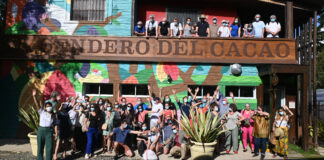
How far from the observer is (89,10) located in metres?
9.74

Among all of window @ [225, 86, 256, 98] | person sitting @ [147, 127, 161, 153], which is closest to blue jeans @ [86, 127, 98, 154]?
person sitting @ [147, 127, 161, 153]

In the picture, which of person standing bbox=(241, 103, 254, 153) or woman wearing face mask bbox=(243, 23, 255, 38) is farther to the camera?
woman wearing face mask bbox=(243, 23, 255, 38)

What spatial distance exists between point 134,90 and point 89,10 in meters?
4.32

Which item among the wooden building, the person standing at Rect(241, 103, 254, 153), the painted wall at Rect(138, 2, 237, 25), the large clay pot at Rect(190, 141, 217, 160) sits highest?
the painted wall at Rect(138, 2, 237, 25)

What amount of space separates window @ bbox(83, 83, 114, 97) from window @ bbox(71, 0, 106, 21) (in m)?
3.07

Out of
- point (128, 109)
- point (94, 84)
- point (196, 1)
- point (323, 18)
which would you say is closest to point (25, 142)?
point (94, 84)

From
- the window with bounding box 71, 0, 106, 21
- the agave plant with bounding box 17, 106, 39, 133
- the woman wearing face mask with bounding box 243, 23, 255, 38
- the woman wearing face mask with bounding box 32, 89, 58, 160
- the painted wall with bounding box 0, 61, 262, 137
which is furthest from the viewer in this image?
the window with bounding box 71, 0, 106, 21

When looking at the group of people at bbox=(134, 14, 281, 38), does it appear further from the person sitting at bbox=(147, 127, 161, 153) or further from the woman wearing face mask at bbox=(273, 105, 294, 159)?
the person sitting at bbox=(147, 127, 161, 153)

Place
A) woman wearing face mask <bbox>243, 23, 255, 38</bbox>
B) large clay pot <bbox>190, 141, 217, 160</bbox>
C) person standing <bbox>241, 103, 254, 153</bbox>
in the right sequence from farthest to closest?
1. woman wearing face mask <bbox>243, 23, 255, 38</bbox>
2. person standing <bbox>241, 103, 254, 153</bbox>
3. large clay pot <bbox>190, 141, 217, 160</bbox>

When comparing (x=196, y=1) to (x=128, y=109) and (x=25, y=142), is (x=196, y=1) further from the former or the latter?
(x=25, y=142)

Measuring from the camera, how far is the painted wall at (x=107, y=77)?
895cm

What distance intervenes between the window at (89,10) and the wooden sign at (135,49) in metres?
1.32

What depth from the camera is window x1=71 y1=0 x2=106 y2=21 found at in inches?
382

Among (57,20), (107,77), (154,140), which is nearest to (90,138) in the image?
(154,140)
